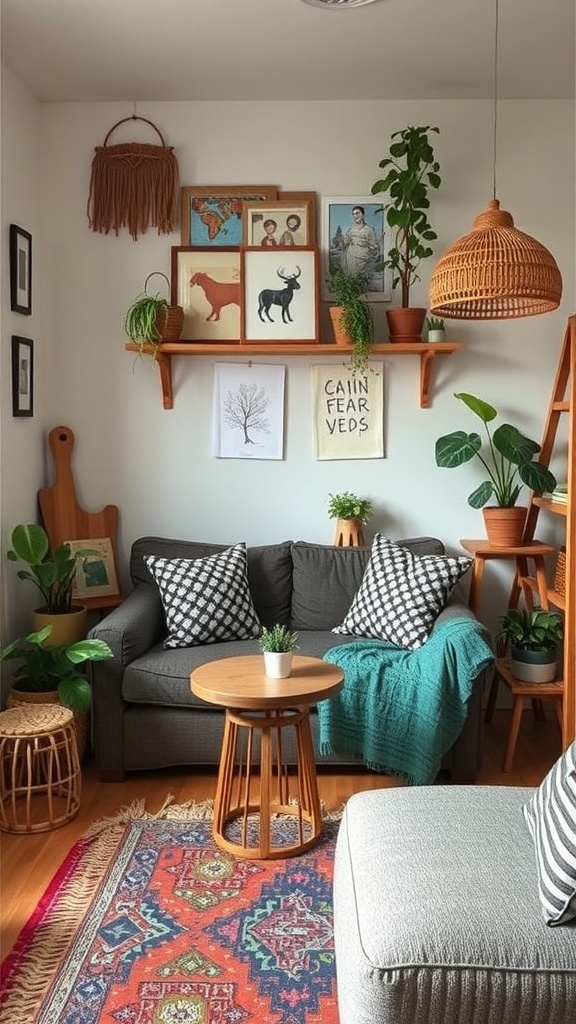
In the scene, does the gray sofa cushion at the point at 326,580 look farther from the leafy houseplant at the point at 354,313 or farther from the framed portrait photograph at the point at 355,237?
the framed portrait photograph at the point at 355,237

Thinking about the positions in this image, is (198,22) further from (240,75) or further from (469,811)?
(469,811)

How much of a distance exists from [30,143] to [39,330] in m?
0.77

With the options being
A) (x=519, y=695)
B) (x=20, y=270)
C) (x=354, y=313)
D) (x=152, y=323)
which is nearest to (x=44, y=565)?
(x=152, y=323)

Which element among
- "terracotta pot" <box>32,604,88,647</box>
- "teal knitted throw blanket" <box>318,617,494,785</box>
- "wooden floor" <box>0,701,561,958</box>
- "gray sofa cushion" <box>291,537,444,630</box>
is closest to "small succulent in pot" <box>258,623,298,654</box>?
"teal knitted throw blanket" <box>318,617,494,785</box>

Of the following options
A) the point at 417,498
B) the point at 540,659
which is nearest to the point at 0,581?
the point at 417,498

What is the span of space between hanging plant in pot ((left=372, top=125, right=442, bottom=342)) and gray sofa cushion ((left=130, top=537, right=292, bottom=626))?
1053 millimetres

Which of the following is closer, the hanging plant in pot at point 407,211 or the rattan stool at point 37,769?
the rattan stool at point 37,769

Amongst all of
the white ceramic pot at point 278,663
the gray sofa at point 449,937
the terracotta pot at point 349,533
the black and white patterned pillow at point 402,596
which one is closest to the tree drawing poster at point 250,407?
the terracotta pot at point 349,533

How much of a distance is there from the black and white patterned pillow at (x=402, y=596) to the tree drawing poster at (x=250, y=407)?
2.53ft

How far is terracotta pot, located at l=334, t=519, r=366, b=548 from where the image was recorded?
3.85m

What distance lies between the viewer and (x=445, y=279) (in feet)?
8.68

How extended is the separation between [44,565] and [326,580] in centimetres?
113

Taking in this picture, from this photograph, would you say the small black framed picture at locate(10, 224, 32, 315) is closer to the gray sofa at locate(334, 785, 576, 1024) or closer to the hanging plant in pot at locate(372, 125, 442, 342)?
the hanging plant in pot at locate(372, 125, 442, 342)

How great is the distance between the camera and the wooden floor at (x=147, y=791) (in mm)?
2510
